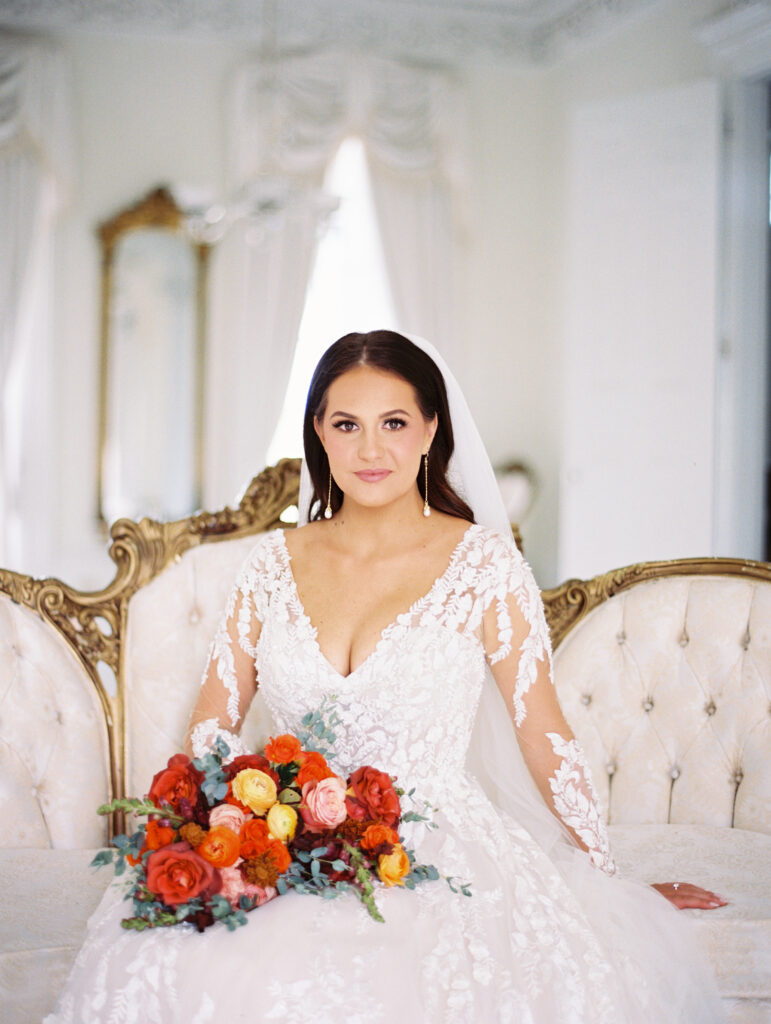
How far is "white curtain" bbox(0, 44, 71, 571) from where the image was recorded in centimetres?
584

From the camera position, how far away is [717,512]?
17.2 feet

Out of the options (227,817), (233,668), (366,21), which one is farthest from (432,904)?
(366,21)

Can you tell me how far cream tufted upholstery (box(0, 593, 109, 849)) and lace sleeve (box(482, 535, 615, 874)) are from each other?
1.14 meters

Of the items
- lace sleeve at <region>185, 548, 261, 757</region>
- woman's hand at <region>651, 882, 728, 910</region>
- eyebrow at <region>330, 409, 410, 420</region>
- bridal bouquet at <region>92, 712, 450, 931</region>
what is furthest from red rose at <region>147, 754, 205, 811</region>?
woman's hand at <region>651, 882, 728, 910</region>

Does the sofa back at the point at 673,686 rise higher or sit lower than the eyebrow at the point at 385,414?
lower

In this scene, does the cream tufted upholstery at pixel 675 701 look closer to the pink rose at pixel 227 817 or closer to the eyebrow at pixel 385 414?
the eyebrow at pixel 385 414

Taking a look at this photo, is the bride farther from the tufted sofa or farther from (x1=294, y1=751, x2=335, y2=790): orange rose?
the tufted sofa

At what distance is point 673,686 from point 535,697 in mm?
792

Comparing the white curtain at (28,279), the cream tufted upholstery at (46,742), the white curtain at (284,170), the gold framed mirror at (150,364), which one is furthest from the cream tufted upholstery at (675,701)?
the white curtain at (28,279)

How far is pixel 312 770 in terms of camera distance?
67.5 inches

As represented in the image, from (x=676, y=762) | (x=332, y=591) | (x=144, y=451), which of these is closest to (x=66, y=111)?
(x=144, y=451)

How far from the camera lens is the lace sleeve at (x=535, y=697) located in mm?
2123

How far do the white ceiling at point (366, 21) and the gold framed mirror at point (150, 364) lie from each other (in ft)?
3.39

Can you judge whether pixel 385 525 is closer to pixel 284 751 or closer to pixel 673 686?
pixel 284 751
